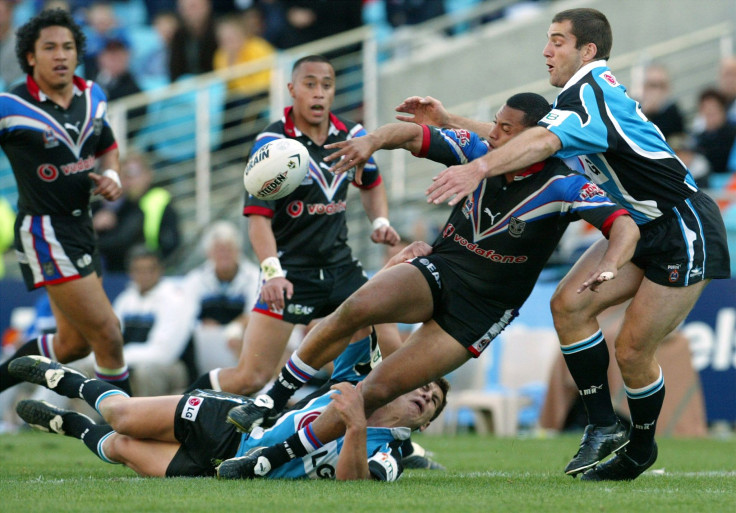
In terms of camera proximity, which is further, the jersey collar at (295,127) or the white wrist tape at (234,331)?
the white wrist tape at (234,331)

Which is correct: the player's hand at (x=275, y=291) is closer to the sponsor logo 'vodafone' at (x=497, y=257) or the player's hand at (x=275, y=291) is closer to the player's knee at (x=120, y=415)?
the player's knee at (x=120, y=415)

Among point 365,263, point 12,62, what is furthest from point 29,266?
point 12,62

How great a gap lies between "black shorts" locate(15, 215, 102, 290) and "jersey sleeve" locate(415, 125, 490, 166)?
3.13m

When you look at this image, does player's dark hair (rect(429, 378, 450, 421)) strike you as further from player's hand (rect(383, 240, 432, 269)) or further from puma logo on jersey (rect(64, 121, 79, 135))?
puma logo on jersey (rect(64, 121, 79, 135))

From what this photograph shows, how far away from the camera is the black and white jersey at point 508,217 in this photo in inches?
258

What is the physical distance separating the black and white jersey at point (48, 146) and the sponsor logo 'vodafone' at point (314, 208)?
1623mm

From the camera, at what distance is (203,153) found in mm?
15664

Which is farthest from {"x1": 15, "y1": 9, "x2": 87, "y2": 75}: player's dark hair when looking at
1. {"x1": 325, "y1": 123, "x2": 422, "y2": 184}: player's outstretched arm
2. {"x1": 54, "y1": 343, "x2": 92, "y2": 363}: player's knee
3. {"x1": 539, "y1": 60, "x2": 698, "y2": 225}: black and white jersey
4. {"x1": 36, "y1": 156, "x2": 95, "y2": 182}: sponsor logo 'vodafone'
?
{"x1": 539, "y1": 60, "x2": 698, "y2": 225}: black and white jersey

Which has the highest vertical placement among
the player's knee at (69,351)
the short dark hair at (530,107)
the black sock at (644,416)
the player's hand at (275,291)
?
the short dark hair at (530,107)

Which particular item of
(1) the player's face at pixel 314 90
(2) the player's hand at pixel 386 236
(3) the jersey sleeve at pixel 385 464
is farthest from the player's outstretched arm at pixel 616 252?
(1) the player's face at pixel 314 90

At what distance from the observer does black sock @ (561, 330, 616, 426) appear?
6828mm

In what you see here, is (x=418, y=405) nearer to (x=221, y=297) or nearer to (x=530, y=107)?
(x=530, y=107)

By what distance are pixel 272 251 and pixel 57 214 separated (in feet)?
6.11

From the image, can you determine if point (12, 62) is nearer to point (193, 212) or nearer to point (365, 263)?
point (193, 212)
